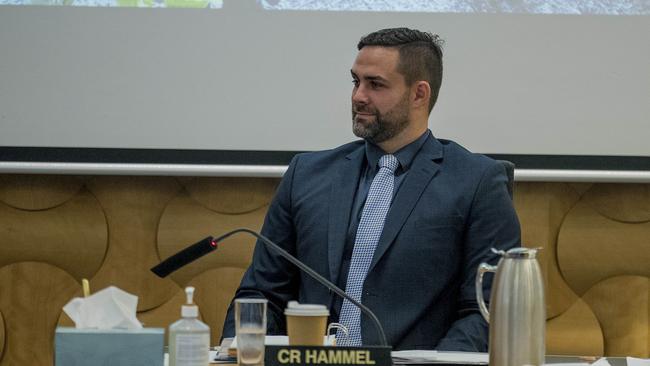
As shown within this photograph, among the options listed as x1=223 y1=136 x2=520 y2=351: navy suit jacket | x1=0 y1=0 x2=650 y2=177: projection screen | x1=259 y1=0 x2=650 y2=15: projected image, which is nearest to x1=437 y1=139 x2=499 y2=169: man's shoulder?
x1=223 y1=136 x2=520 y2=351: navy suit jacket

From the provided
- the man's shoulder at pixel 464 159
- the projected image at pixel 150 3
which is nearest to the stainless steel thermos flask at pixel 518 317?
the man's shoulder at pixel 464 159

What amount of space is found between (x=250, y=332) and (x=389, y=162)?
1031mm

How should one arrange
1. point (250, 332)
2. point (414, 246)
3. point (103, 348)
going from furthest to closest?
point (414, 246)
point (250, 332)
point (103, 348)

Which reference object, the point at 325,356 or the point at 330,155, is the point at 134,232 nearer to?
the point at 330,155

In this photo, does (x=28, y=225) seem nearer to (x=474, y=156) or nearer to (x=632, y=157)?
(x=474, y=156)

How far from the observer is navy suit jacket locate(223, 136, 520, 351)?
2.30 m

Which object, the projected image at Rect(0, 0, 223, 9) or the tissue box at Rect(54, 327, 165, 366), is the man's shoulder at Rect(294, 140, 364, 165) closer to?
the projected image at Rect(0, 0, 223, 9)

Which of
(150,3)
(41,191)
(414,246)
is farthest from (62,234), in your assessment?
(414,246)

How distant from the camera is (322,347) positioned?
1429mm

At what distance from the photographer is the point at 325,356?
56.2 inches

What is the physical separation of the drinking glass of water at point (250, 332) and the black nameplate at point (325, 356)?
0.06 metres

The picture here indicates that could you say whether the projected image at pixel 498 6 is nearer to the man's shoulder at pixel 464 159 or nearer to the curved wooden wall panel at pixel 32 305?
the man's shoulder at pixel 464 159

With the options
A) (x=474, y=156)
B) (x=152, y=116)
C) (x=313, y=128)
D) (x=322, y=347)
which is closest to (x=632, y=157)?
(x=474, y=156)

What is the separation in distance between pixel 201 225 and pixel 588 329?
1.22 m
